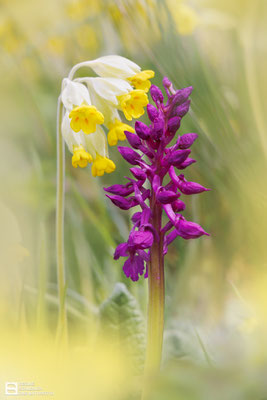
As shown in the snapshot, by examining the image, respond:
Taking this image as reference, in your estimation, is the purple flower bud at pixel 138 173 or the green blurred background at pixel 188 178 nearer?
the purple flower bud at pixel 138 173

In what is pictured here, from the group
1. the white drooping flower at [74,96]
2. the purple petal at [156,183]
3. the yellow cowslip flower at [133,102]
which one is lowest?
the purple petal at [156,183]

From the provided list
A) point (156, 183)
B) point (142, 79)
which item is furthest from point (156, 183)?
point (142, 79)

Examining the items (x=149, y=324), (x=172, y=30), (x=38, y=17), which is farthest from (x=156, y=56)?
(x=149, y=324)

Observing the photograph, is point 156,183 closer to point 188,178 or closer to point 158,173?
point 158,173

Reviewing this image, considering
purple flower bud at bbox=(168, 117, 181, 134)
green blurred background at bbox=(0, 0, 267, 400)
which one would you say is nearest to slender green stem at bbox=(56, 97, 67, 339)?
green blurred background at bbox=(0, 0, 267, 400)

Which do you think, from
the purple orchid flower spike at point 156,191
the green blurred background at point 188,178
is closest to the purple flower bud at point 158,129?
the purple orchid flower spike at point 156,191

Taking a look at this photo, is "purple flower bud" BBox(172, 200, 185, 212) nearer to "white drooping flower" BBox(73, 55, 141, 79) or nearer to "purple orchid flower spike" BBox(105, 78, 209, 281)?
"purple orchid flower spike" BBox(105, 78, 209, 281)

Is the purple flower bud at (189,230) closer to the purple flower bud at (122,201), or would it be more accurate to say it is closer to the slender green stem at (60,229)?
the purple flower bud at (122,201)
